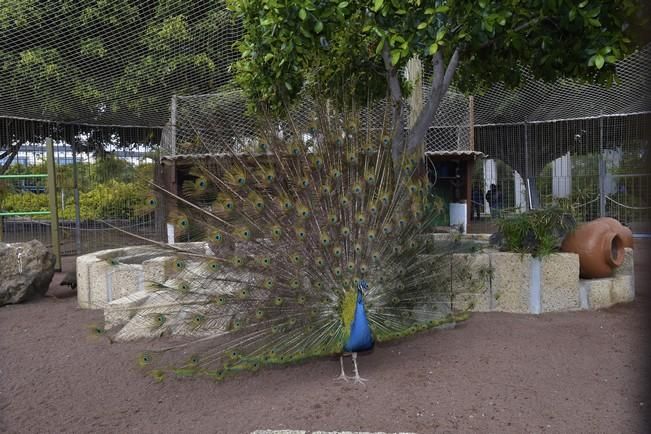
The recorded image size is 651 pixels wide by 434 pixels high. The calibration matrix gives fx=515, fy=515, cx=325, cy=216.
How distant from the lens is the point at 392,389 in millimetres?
3760

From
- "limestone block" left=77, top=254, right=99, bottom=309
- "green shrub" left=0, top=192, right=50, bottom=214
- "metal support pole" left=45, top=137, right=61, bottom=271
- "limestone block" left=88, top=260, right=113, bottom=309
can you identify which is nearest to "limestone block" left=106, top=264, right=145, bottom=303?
"limestone block" left=88, top=260, right=113, bottom=309

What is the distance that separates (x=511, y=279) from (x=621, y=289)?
143cm

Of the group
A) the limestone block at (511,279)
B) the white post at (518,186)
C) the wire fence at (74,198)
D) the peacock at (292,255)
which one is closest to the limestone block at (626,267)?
the limestone block at (511,279)

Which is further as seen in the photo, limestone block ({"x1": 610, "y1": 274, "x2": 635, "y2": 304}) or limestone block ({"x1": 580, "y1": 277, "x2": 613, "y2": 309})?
limestone block ({"x1": 610, "y1": 274, "x2": 635, "y2": 304})

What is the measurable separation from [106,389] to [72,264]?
6670mm

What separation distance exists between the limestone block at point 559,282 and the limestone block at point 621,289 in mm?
574

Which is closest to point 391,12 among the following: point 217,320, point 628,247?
point 217,320

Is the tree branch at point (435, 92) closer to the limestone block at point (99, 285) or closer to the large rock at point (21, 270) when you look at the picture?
the limestone block at point (99, 285)

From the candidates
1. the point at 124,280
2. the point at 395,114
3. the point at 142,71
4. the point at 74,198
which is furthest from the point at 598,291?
the point at 74,198

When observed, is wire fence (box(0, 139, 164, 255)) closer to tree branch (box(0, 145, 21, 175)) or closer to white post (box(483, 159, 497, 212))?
tree branch (box(0, 145, 21, 175))

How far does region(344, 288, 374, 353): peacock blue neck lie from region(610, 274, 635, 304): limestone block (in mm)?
3821

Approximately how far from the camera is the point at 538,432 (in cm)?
305

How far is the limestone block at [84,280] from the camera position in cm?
654

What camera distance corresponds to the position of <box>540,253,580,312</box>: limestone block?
18.7 ft
